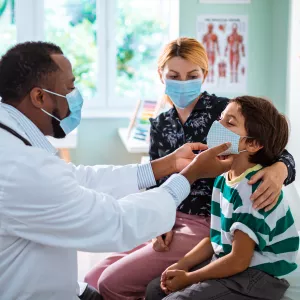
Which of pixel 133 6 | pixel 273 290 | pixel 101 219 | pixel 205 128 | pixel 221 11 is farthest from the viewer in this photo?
pixel 133 6

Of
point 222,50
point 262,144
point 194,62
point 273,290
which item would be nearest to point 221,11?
point 222,50

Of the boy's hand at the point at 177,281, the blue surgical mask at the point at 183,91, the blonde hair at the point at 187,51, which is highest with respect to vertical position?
the blonde hair at the point at 187,51

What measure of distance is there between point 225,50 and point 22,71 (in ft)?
8.44

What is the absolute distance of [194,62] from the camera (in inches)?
92.9

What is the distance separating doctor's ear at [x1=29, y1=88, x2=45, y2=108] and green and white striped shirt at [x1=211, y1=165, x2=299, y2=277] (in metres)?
0.63

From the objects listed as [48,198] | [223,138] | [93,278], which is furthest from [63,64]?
[93,278]

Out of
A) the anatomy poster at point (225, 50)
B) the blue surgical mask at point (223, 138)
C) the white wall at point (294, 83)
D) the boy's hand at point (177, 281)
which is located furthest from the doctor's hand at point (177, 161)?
the anatomy poster at point (225, 50)

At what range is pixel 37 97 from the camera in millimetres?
1720

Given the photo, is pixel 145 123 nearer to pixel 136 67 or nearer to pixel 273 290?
pixel 136 67

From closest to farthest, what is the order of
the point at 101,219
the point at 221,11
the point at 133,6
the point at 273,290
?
the point at 101,219 < the point at 273,290 < the point at 221,11 < the point at 133,6

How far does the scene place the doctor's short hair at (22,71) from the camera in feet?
5.56

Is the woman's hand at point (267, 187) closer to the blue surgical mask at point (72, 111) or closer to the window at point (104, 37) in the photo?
the blue surgical mask at point (72, 111)

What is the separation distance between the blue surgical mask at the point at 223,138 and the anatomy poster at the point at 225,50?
7.09ft

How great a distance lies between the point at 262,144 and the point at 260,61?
2.32 metres
